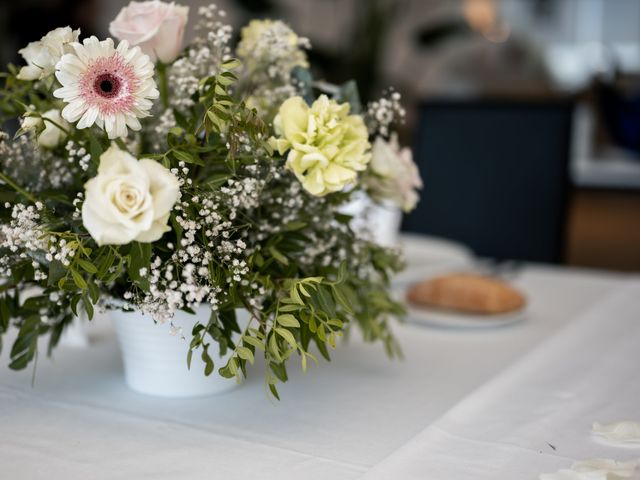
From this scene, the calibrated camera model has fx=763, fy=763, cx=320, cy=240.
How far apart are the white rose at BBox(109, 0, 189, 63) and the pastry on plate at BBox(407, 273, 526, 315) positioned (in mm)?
643

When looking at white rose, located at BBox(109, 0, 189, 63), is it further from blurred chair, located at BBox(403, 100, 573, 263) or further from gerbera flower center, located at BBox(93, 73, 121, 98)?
blurred chair, located at BBox(403, 100, 573, 263)

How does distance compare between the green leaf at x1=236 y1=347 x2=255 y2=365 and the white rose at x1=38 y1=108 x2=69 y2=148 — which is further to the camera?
the white rose at x1=38 y1=108 x2=69 y2=148

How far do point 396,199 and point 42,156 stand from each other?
422 mm

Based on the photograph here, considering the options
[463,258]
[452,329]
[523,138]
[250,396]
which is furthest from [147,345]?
[523,138]

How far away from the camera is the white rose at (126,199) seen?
25.4 inches

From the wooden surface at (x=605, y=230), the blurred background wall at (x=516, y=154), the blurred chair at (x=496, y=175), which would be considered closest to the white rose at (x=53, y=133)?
the blurred background wall at (x=516, y=154)

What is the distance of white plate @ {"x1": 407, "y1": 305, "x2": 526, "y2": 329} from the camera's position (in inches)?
48.2

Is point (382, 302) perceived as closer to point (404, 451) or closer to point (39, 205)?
point (404, 451)

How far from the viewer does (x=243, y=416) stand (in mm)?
845

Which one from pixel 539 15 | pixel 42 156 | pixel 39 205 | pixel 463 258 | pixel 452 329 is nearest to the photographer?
pixel 39 205

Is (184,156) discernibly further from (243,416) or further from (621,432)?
(621,432)

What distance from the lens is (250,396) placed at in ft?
2.97

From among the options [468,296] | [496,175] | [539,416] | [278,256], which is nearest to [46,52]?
[278,256]

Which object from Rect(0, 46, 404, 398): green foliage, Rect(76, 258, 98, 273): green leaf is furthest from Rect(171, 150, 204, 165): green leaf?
Rect(76, 258, 98, 273): green leaf
